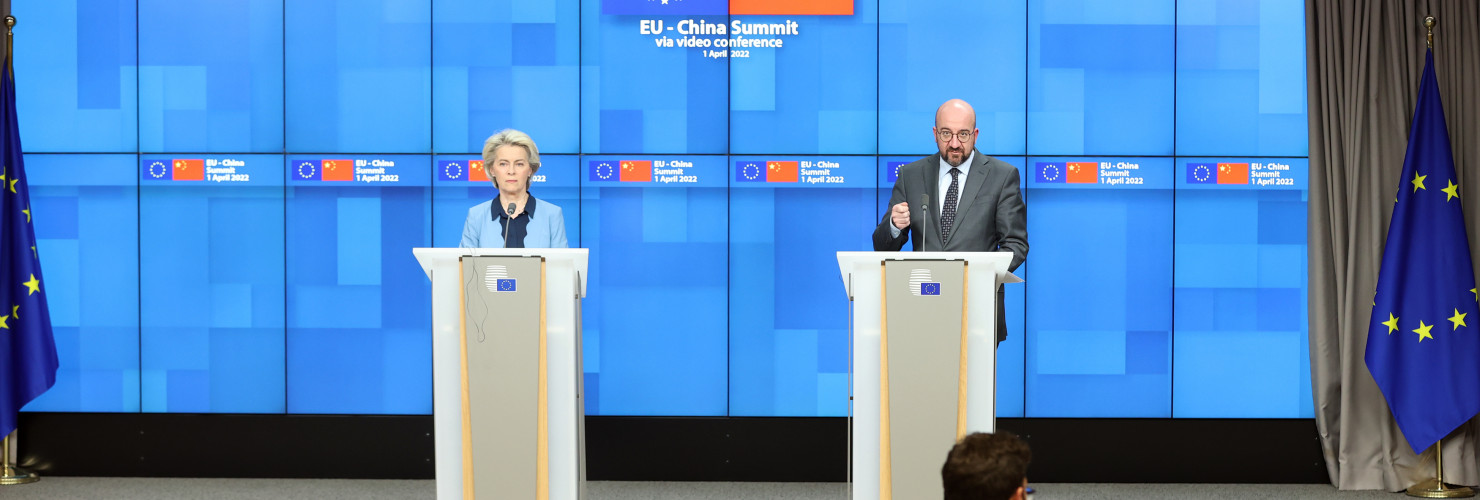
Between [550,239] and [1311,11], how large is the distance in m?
3.67

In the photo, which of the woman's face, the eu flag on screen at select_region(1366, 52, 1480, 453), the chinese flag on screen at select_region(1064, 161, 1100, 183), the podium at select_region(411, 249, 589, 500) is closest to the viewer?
the podium at select_region(411, 249, 589, 500)

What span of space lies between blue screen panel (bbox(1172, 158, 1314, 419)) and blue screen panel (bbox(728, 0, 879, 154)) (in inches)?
62.4

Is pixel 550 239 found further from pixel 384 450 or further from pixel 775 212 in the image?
pixel 384 450

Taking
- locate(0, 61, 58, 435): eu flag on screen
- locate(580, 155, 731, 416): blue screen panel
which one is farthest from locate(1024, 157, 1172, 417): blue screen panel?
locate(0, 61, 58, 435): eu flag on screen

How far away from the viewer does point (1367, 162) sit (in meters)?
5.24

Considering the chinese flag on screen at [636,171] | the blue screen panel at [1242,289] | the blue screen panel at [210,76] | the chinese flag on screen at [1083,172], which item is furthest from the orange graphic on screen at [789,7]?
the blue screen panel at [210,76]

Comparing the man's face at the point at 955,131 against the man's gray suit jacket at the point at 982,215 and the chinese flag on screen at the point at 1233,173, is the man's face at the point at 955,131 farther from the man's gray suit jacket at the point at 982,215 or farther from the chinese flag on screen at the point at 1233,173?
the chinese flag on screen at the point at 1233,173

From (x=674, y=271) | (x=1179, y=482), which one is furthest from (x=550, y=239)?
(x=1179, y=482)

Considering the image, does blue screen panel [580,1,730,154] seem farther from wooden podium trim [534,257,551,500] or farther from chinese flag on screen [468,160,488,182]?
wooden podium trim [534,257,551,500]

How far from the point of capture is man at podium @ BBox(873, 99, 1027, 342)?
422 cm

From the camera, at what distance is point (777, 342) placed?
5.51 metres

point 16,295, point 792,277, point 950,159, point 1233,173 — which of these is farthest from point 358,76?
point 1233,173

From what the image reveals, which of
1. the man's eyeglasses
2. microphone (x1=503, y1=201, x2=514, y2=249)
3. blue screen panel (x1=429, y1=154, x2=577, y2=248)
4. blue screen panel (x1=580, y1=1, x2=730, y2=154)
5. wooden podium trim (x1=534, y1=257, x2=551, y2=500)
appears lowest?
wooden podium trim (x1=534, y1=257, x2=551, y2=500)

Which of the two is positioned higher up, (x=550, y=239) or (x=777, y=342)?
(x=550, y=239)
